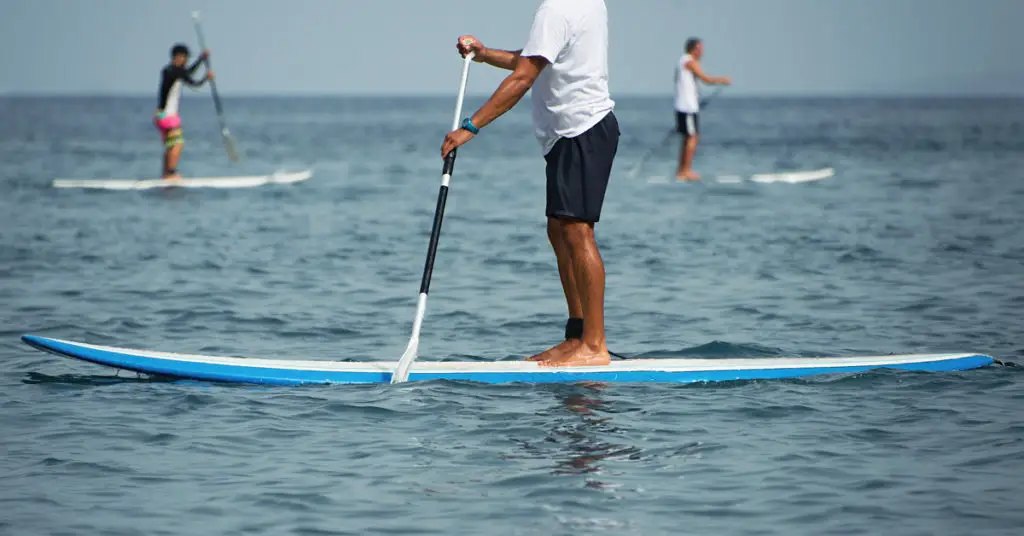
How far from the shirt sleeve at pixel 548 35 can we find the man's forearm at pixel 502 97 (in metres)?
0.15

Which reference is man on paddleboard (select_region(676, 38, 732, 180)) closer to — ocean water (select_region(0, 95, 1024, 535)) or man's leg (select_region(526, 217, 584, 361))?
ocean water (select_region(0, 95, 1024, 535))

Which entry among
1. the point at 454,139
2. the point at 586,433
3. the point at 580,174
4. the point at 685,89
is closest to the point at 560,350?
the point at 580,174

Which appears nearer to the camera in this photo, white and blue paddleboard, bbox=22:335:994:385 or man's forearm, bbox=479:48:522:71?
white and blue paddleboard, bbox=22:335:994:385

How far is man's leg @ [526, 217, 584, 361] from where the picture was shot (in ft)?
27.2

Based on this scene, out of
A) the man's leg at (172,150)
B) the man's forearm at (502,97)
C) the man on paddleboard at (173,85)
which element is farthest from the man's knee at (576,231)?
the man on paddleboard at (173,85)

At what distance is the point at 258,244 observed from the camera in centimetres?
1658

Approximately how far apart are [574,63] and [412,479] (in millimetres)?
2597

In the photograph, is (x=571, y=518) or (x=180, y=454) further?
(x=180, y=454)

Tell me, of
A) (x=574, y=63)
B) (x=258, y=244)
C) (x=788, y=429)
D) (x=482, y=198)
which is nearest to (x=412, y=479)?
(x=788, y=429)

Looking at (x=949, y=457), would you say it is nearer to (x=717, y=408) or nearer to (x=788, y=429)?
(x=788, y=429)

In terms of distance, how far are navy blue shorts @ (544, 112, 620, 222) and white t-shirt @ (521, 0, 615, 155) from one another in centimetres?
6

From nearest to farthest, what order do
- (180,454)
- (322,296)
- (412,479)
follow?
(412,479)
(180,454)
(322,296)

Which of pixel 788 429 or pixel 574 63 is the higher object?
pixel 574 63

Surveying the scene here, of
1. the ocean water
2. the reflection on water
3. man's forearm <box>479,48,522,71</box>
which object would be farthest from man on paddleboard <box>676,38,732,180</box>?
the reflection on water
